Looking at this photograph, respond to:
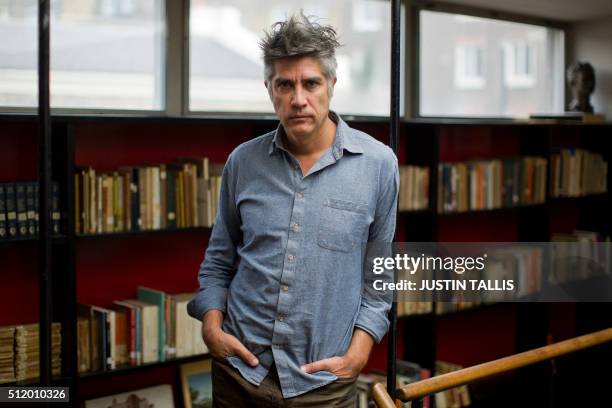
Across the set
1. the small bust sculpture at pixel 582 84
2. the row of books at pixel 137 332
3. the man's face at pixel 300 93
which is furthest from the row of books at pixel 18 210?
the small bust sculpture at pixel 582 84

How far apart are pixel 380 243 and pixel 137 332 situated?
1.91 metres

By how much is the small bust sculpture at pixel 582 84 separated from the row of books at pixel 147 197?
3.18 metres

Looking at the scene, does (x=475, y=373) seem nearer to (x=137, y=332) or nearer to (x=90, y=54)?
(x=137, y=332)

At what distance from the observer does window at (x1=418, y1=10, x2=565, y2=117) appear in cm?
502

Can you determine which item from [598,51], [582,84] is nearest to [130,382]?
[582,84]

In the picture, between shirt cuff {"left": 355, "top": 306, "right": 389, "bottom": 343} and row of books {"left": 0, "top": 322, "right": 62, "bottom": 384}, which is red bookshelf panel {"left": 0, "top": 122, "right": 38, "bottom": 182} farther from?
shirt cuff {"left": 355, "top": 306, "right": 389, "bottom": 343}

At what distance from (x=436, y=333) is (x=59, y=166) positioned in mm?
2896

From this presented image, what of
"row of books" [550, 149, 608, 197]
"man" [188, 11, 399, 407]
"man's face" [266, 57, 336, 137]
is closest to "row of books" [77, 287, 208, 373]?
"man" [188, 11, 399, 407]

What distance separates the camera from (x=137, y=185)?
3.38 metres

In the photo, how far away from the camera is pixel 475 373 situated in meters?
1.74

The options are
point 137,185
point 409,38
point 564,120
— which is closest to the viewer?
point 137,185

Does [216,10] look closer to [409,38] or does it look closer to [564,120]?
[409,38]

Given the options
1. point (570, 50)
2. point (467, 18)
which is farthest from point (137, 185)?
point (570, 50)

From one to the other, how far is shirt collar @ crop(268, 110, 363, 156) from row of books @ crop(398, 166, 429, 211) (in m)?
2.67
